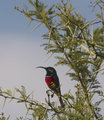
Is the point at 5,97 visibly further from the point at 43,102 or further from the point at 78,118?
the point at 78,118

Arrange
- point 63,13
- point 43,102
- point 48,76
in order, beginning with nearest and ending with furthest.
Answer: point 63,13, point 43,102, point 48,76

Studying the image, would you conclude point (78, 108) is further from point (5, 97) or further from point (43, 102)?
point (5, 97)

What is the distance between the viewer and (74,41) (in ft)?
7.55

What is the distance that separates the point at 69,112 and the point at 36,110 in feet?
→ 1.76

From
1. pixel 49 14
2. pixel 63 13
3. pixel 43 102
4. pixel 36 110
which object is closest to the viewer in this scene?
pixel 63 13

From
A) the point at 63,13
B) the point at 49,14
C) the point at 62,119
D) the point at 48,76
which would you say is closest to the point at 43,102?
the point at 62,119

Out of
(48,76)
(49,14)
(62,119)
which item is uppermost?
(48,76)

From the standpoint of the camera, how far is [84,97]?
3564 millimetres

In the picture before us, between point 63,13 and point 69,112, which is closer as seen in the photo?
point 63,13

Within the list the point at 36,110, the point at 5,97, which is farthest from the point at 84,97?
the point at 5,97

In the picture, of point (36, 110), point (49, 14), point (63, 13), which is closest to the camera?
point (63, 13)

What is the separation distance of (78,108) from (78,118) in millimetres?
181

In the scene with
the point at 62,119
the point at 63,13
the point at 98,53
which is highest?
the point at 63,13

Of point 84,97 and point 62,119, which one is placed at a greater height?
point 84,97
